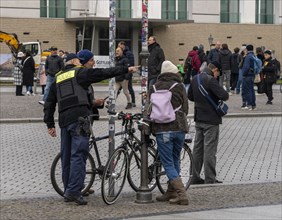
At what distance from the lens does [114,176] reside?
919cm

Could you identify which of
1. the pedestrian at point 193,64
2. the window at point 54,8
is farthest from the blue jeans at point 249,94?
the window at point 54,8

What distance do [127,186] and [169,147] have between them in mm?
1452

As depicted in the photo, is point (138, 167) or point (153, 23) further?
point (153, 23)

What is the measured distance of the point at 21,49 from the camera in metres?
45.4

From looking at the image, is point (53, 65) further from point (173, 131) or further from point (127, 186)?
point (173, 131)

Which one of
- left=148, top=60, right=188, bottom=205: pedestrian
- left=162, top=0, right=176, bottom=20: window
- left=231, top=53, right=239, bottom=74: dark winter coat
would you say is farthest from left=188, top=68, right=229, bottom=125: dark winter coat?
left=162, top=0, right=176, bottom=20: window

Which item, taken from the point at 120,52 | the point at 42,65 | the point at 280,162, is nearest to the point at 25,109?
the point at 120,52

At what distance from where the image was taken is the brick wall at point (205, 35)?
62.8 meters

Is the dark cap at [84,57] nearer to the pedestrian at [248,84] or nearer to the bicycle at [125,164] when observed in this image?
the bicycle at [125,164]

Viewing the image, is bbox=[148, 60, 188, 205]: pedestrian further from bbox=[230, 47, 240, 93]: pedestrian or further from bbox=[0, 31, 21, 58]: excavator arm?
bbox=[0, 31, 21, 58]: excavator arm

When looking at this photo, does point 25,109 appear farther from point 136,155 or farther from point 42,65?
point 136,155

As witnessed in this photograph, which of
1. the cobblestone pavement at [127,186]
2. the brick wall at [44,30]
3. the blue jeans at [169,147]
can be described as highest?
the brick wall at [44,30]

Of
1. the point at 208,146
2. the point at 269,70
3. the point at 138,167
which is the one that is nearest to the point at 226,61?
the point at 269,70

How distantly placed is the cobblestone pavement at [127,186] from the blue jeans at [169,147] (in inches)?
16.5
